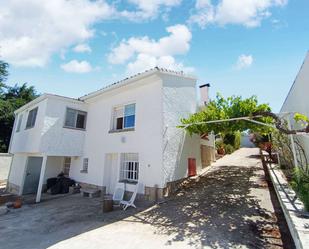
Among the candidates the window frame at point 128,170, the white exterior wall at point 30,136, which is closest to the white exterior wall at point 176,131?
the window frame at point 128,170

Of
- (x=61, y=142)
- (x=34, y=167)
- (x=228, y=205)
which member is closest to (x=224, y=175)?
(x=228, y=205)

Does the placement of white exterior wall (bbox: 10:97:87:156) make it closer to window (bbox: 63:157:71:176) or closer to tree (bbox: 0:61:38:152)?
window (bbox: 63:157:71:176)

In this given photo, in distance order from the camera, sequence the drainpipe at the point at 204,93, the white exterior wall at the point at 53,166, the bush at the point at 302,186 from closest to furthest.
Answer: the bush at the point at 302,186 < the white exterior wall at the point at 53,166 < the drainpipe at the point at 204,93

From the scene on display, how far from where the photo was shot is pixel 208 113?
10039 millimetres

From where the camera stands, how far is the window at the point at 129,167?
1102 cm

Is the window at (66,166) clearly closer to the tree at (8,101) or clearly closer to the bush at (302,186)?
the bush at (302,186)

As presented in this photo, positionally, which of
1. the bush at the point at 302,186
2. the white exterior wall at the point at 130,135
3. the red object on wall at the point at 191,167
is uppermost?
the white exterior wall at the point at 130,135

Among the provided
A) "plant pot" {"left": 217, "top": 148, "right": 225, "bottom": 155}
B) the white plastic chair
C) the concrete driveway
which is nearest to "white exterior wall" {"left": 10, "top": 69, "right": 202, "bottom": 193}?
the white plastic chair

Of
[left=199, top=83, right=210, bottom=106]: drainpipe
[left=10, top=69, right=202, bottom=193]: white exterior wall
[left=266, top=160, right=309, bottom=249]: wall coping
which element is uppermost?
[left=199, top=83, right=210, bottom=106]: drainpipe

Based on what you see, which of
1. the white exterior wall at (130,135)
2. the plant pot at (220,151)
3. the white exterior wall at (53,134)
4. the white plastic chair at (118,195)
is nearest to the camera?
the white plastic chair at (118,195)

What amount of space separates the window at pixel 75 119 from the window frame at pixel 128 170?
4.96m

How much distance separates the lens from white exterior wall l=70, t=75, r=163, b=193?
10133 mm

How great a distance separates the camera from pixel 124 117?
12289 mm

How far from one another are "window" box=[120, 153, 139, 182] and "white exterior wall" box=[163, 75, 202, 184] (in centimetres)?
207
